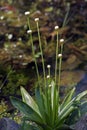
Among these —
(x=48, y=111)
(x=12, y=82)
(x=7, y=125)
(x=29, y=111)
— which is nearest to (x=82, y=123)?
(x=48, y=111)

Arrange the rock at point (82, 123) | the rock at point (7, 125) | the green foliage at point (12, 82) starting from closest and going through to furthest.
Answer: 1. the rock at point (82, 123)
2. the rock at point (7, 125)
3. the green foliage at point (12, 82)

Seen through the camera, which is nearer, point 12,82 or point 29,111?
point 29,111

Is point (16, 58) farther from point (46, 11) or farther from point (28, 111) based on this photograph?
point (28, 111)

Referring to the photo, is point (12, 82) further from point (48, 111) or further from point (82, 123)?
point (82, 123)

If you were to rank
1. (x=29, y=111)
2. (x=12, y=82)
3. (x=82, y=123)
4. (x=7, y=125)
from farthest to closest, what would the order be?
(x=12, y=82), (x=29, y=111), (x=7, y=125), (x=82, y=123)

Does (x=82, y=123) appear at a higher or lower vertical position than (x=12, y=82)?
higher

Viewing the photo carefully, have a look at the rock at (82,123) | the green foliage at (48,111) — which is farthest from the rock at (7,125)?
the rock at (82,123)

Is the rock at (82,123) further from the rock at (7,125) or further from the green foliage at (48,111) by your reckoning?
the rock at (7,125)

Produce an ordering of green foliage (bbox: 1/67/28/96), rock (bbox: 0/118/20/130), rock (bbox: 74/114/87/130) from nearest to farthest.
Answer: rock (bbox: 74/114/87/130) < rock (bbox: 0/118/20/130) < green foliage (bbox: 1/67/28/96)

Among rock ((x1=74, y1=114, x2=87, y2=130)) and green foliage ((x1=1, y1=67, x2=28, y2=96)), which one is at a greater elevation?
rock ((x1=74, y1=114, x2=87, y2=130))

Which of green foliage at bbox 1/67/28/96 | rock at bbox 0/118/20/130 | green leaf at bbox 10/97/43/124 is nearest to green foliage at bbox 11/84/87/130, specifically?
green leaf at bbox 10/97/43/124

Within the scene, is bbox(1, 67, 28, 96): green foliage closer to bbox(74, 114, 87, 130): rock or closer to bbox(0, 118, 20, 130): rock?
bbox(0, 118, 20, 130): rock
